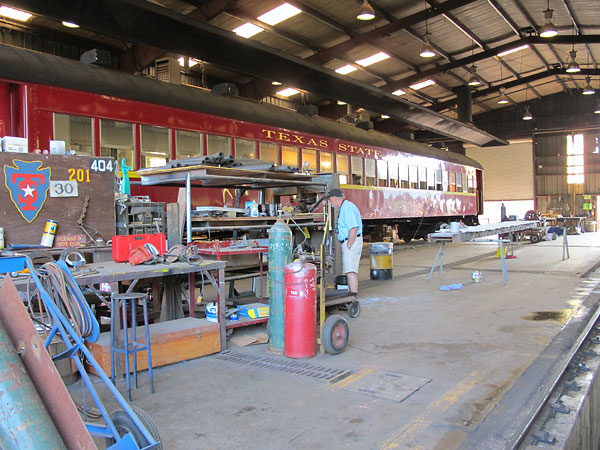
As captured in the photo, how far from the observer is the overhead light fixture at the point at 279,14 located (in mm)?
13555

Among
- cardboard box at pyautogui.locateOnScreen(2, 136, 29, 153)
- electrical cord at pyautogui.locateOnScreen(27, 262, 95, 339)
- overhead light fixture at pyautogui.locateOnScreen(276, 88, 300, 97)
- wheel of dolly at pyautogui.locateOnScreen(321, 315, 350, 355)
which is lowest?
wheel of dolly at pyautogui.locateOnScreen(321, 315, 350, 355)

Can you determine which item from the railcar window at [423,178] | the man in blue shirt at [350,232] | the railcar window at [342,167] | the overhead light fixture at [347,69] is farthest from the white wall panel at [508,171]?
the man in blue shirt at [350,232]

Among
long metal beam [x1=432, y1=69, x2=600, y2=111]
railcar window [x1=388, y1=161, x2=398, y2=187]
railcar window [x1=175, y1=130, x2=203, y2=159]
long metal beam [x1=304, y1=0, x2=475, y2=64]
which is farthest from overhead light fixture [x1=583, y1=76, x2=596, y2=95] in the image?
railcar window [x1=175, y1=130, x2=203, y2=159]

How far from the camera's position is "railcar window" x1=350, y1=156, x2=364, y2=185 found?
14.0m

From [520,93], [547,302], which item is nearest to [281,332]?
[547,302]

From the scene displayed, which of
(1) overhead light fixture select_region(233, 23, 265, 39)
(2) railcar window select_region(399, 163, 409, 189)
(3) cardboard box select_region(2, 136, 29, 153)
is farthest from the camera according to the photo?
(2) railcar window select_region(399, 163, 409, 189)

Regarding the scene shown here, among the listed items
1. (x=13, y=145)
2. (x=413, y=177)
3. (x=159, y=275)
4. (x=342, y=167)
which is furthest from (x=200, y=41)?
(x=413, y=177)

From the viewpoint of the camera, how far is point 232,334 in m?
5.54

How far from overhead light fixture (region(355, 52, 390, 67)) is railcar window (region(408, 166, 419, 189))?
433 centimetres

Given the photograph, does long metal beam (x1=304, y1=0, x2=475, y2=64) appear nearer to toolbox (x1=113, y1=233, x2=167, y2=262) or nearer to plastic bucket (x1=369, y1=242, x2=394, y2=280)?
plastic bucket (x1=369, y1=242, x2=394, y2=280)

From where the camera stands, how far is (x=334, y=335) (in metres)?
4.68

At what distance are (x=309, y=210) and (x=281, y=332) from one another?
122 inches

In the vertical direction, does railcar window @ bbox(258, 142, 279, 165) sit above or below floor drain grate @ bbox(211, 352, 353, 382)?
above

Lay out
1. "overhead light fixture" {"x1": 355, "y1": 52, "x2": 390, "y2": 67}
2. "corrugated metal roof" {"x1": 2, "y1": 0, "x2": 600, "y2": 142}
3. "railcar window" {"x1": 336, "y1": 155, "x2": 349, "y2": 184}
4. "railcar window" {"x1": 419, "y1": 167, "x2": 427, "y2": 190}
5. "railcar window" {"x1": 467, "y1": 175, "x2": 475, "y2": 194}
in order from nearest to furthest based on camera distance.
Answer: "railcar window" {"x1": 336, "y1": 155, "x2": 349, "y2": 184}
"corrugated metal roof" {"x1": 2, "y1": 0, "x2": 600, "y2": 142}
"railcar window" {"x1": 419, "y1": 167, "x2": 427, "y2": 190}
"overhead light fixture" {"x1": 355, "y1": 52, "x2": 390, "y2": 67}
"railcar window" {"x1": 467, "y1": 175, "x2": 475, "y2": 194}
